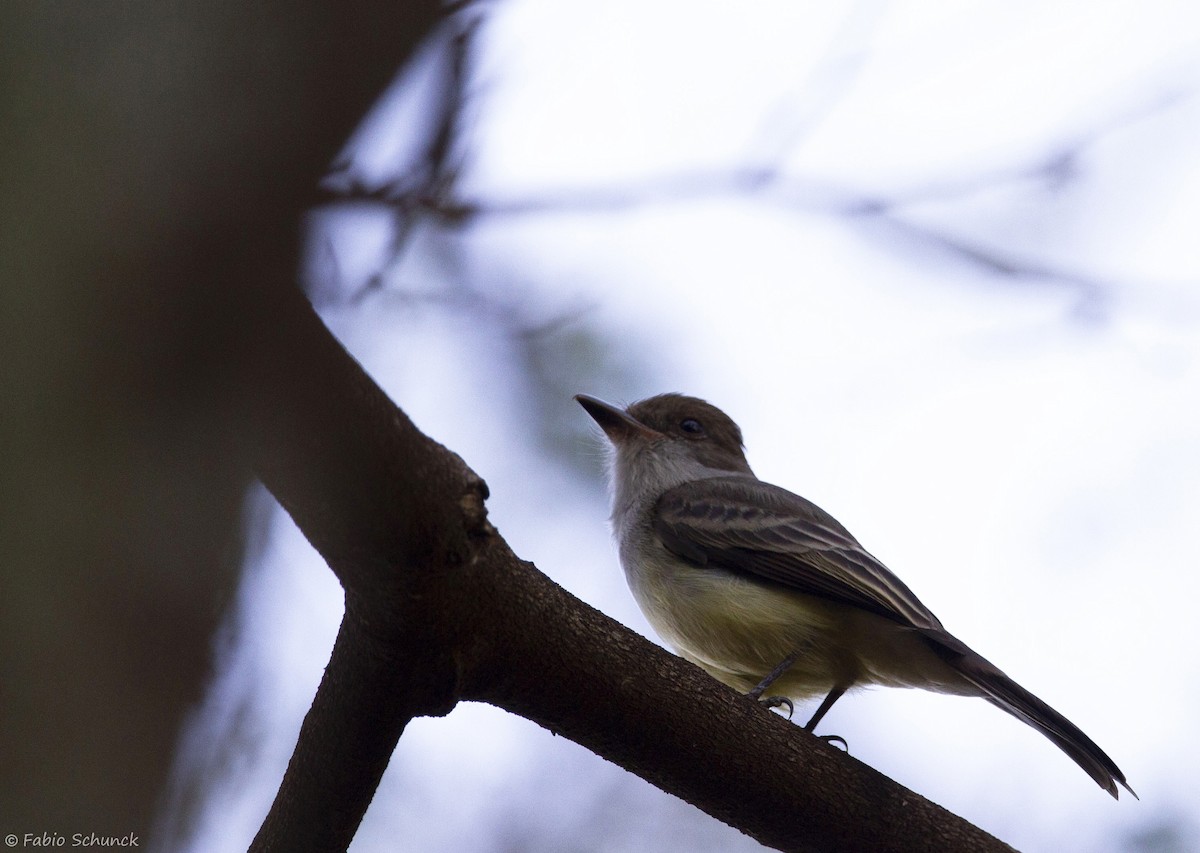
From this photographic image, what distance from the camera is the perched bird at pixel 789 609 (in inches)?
180

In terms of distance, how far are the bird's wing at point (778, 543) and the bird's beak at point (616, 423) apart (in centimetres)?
79

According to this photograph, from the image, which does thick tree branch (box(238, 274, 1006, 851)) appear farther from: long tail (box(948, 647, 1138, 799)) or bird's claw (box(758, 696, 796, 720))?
bird's claw (box(758, 696, 796, 720))

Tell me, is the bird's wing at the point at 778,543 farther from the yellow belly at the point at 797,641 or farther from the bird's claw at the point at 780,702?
the bird's claw at the point at 780,702

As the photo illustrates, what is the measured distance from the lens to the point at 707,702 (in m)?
3.62

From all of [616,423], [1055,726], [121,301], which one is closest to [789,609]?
[1055,726]

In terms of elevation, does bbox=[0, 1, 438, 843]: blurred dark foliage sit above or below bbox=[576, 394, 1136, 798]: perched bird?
below

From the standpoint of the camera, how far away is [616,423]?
666 centimetres

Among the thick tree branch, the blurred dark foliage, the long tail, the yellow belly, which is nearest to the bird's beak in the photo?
the yellow belly

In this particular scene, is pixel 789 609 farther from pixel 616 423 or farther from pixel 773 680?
pixel 616 423

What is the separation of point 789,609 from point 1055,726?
105 cm

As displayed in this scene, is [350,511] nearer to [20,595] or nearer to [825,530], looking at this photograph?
[20,595]

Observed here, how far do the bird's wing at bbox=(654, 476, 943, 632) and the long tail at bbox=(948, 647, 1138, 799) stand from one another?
34 centimetres

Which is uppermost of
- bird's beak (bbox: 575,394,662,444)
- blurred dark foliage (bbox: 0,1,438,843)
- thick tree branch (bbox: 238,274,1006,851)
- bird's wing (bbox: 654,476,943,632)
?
bird's beak (bbox: 575,394,662,444)

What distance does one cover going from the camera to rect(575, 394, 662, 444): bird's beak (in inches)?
259
